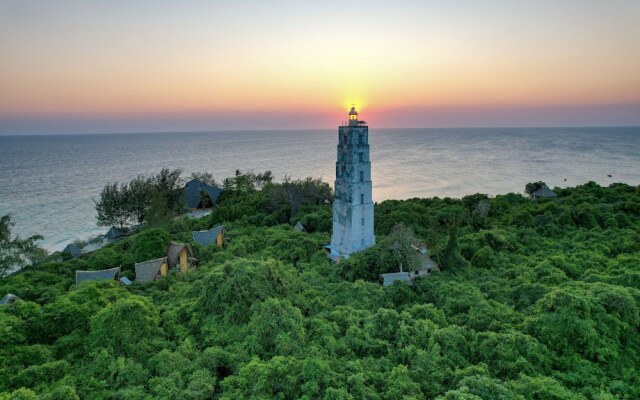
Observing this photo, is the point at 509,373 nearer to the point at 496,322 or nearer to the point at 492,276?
the point at 496,322

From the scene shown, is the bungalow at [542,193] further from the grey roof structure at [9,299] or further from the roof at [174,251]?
the grey roof structure at [9,299]

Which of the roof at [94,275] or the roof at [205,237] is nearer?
the roof at [94,275]

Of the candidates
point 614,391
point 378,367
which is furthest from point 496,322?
point 378,367

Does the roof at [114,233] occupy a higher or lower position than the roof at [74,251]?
higher

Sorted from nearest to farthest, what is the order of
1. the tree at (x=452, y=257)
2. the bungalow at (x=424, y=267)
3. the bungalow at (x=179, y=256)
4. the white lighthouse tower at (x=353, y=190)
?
the bungalow at (x=424, y=267) → the tree at (x=452, y=257) → the bungalow at (x=179, y=256) → the white lighthouse tower at (x=353, y=190)

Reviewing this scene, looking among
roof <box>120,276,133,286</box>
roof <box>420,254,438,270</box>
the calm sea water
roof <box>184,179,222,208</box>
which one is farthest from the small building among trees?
roof <box>120,276,133,286</box>

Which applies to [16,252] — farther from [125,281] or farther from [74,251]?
[125,281]

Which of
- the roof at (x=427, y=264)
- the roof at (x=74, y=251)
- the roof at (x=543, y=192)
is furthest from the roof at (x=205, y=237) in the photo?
the roof at (x=543, y=192)
